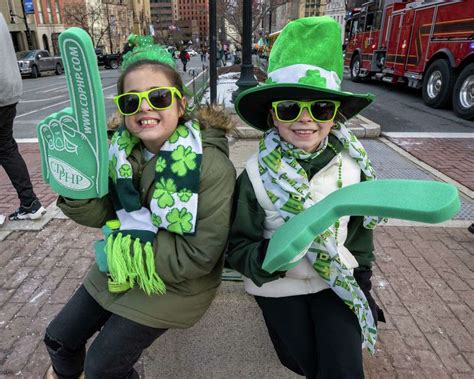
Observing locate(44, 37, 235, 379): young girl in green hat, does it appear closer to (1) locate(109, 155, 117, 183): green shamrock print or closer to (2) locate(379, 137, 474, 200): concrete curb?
(1) locate(109, 155, 117, 183): green shamrock print

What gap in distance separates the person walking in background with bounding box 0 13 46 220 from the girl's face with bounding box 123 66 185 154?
7.28 feet

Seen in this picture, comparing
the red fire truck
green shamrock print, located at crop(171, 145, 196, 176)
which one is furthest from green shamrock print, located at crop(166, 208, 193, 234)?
the red fire truck

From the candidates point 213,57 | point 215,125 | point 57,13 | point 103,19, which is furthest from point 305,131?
point 103,19

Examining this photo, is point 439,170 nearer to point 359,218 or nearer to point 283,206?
point 359,218

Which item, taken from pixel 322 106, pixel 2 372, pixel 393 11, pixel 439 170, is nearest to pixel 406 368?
pixel 322 106

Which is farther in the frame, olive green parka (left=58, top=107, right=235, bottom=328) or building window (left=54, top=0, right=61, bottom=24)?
building window (left=54, top=0, right=61, bottom=24)

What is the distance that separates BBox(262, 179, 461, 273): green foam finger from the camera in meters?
0.92

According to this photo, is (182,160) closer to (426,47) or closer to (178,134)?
(178,134)

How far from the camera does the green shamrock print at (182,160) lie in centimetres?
155

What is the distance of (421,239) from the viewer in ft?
10.9

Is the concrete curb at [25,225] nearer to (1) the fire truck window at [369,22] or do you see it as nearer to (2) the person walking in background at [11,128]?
(2) the person walking in background at [11,128]

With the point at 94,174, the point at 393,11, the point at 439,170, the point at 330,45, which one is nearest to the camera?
the point at 94,174

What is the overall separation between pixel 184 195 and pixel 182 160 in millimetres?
149

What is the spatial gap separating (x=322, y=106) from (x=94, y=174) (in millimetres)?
930
